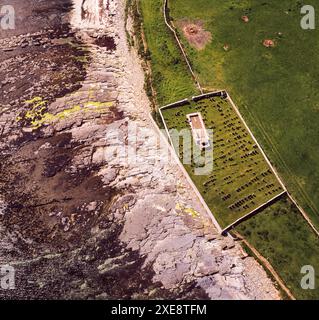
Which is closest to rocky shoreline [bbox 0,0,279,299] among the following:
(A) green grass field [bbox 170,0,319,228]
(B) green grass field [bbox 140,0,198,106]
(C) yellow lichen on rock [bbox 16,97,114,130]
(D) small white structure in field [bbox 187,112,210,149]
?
(C) yellow lichen on rock [bbox 16,97,114,130]

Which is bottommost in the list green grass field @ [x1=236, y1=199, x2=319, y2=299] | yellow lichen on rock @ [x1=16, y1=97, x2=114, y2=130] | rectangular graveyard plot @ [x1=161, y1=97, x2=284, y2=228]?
green grass field @ [x1=236, y1=199, x2=319, y2=299]

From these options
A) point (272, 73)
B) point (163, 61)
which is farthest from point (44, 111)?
point (272, 73)

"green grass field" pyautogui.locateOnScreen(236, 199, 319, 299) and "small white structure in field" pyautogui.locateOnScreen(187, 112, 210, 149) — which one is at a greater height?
"small white structure in field" pyautogui.locateOnScreen(187, 112, 210, 149)

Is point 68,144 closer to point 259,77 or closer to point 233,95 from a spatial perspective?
point 233,95

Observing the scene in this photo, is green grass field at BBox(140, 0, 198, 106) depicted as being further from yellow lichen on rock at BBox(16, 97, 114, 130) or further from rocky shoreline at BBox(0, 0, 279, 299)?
yellow lichen on rock at BBox(16, 97, 114, 130)

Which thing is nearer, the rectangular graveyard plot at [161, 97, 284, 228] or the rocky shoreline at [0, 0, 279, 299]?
the rocky shoreline at [0, 0, 279, 299]

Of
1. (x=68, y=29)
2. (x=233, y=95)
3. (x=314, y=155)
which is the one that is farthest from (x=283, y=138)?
(x=68, y=29)
